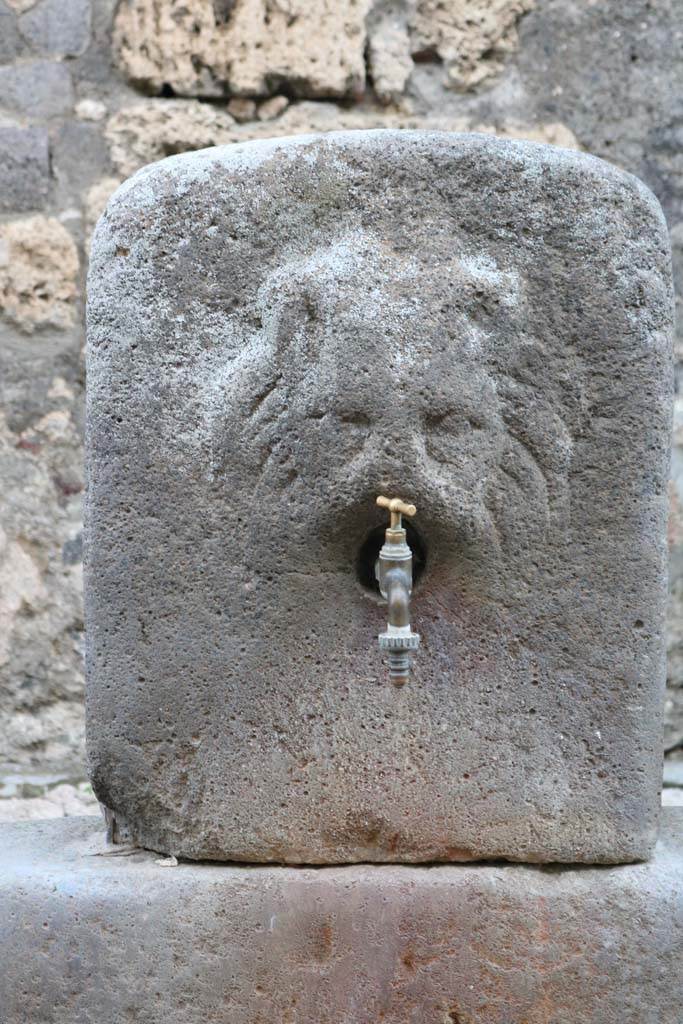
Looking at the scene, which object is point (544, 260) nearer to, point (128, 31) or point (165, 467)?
point (165, 467)

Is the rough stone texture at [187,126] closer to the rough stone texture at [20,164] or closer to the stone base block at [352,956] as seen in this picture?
the rough stone texture at [20,164]

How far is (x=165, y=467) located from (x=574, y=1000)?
746mm

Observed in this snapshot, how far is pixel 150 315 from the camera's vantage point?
1.18 meters

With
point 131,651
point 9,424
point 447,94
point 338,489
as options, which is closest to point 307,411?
point 338,489

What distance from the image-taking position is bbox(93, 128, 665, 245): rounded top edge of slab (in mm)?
1150

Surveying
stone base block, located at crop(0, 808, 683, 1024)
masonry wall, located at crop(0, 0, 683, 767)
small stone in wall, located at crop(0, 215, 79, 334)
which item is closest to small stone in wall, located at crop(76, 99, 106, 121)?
masonry wall, located at crop(0, 0, 683, 767)

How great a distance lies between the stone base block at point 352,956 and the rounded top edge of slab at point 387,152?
0.78 meters

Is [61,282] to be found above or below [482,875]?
above

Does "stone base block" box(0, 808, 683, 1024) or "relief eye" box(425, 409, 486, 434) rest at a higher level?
"relief eye" box(425, 409, 486, 434)

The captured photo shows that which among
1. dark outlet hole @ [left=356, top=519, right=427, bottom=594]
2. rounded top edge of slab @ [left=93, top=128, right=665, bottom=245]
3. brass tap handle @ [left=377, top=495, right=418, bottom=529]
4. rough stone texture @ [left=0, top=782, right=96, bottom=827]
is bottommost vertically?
rough stone texture @ [left=0, top=782, right=96, bottom=827]

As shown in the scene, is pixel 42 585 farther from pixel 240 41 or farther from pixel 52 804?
pixel 240 41

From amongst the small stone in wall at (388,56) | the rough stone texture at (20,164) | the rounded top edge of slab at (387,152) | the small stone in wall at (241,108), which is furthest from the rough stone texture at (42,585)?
the rounded top edge of slab at (387,152)

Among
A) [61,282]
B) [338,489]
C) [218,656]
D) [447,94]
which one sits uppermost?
[447,94]

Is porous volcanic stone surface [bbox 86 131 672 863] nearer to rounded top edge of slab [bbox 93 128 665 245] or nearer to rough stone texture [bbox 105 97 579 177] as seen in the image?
rounded top edge of slab [bbox 93 128 665 245]
